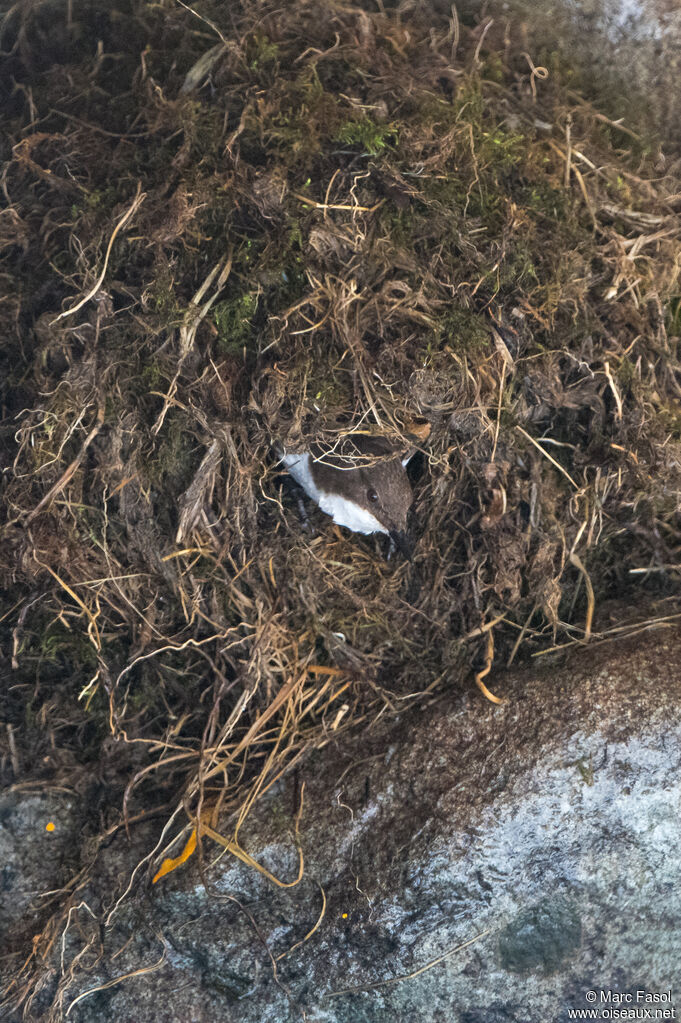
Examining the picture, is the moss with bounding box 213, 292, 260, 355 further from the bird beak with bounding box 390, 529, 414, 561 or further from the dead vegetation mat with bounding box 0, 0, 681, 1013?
the bird beak with bounding box 390, 529, 414, 561

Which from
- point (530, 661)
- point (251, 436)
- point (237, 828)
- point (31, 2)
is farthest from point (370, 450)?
point (31, 2)

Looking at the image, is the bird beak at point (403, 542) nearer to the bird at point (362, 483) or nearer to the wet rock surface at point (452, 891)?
the bird at point (362, 483)

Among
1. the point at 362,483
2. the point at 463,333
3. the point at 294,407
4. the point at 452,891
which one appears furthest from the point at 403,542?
the point at 452,891

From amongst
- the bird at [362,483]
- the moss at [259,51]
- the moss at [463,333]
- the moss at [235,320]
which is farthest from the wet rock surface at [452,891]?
the moss at [259,51]

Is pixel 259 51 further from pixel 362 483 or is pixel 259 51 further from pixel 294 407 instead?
pixel 362 483

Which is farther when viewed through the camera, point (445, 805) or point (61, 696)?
point (61, 696)

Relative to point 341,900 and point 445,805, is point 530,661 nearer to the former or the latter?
point 445,805
